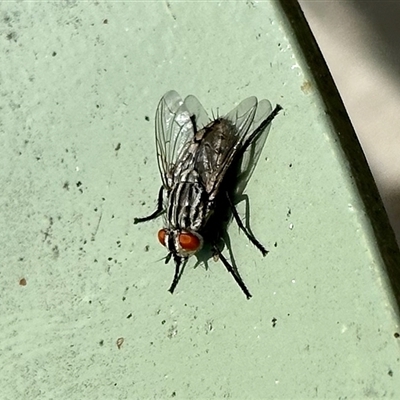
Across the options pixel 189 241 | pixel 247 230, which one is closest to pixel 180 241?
pixel 189 241

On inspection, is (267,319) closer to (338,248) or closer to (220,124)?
(338,248)

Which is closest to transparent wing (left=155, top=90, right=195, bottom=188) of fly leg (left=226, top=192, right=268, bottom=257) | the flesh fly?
the flesh fly

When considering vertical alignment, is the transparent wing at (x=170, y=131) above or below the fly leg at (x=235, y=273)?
above

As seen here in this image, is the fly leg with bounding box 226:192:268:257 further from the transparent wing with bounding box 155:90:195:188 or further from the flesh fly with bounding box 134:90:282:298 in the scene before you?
the transparent wing with bounding box 155:90:195:188

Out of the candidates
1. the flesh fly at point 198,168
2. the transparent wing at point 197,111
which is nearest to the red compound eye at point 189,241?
the flesh fly at point 198,168

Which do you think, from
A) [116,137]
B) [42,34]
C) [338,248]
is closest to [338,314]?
[338,248]

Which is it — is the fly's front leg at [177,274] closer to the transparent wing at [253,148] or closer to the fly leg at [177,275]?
the fly leg at [177,275]

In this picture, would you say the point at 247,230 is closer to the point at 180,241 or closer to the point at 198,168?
the point at 180,241

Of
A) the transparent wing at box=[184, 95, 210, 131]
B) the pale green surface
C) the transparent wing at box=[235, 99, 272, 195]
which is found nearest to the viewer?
the pale green surface
